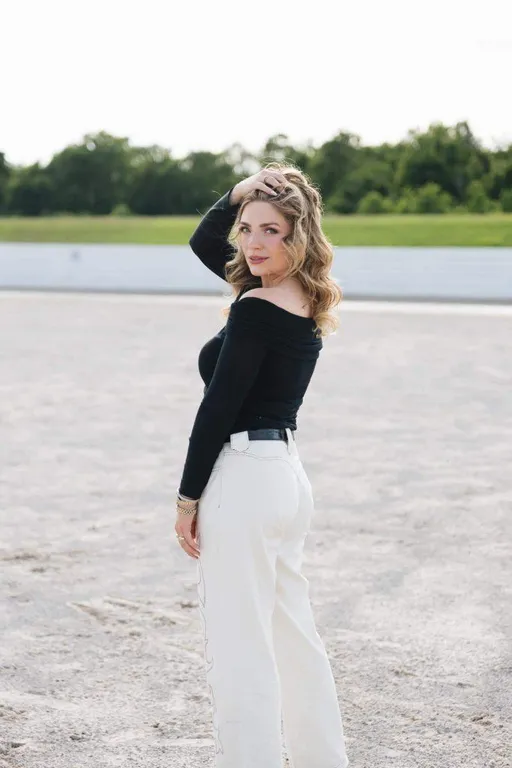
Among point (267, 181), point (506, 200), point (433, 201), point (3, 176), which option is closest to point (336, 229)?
point (433, 201)

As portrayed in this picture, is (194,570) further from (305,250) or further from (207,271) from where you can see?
(207,271)

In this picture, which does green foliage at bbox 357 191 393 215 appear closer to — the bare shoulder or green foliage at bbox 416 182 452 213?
green foliage at bbox 416 182 452 213

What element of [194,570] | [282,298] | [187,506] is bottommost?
[194,570]

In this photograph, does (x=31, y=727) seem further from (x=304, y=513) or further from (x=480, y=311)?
(x=480, y=311)

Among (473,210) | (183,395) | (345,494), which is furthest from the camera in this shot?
(473,210)

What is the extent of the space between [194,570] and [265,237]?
99.7 inches

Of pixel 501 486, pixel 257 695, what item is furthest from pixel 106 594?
pixel 501 486

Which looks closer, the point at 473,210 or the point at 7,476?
the point at 7,476

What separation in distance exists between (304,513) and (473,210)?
32169 mm

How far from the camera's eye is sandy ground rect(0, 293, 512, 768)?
3080 millimetres

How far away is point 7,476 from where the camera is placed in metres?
6.41

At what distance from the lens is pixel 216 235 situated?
9.22 feet

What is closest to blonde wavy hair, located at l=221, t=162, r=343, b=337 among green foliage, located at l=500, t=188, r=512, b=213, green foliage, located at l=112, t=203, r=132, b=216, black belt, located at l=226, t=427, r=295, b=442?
black belt, located at l=226, t=427, r=295, b=442

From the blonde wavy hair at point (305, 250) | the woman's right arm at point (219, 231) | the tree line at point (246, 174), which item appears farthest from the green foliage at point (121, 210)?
the blonde wavy hair at point (305, 250)
